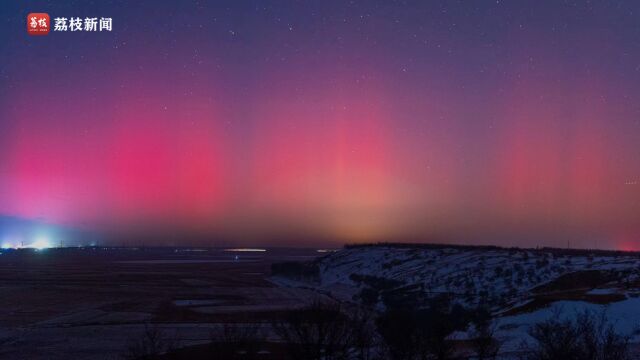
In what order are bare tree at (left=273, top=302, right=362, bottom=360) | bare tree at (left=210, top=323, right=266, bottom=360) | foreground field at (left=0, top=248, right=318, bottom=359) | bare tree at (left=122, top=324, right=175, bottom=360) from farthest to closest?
foreground field at (left=0, top=248, right=318, bottom=359), bare tree at (left=210, top=323, right=266, bottom=360), bare tree at (left=122, top=324, right=175, bottom=360), bare tree at (left=273, top=302, right=362, bottom=360)

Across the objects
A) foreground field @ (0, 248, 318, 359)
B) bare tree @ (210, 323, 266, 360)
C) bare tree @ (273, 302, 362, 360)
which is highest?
bare tree @ (273, 302, 362, 360)

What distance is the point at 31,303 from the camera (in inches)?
3083

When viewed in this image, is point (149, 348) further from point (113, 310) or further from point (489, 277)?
point (489, 277)

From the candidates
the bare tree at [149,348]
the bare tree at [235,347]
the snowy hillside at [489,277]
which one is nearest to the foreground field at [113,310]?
the bare tree at [149,348]

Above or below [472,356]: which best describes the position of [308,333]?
above

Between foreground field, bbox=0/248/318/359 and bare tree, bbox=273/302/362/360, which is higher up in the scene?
bare tree, bbox=273/302/362/360

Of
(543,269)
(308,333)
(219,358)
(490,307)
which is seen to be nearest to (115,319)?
(219,358)

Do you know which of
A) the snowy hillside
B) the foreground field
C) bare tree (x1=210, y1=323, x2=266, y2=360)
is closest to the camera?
bare tree (x1=210, y1=323, x2=266, y2=360)

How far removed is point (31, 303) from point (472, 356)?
2347 inches

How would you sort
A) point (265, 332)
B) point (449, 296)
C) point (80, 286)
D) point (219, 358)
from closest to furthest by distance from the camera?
point (219, 358) < point (265, 332) < point (449, 296) < point (80, 286)

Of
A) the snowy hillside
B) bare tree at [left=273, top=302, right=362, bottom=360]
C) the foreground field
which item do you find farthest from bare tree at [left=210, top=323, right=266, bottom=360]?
the snowy hillside

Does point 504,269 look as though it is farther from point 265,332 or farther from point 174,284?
point 174,284

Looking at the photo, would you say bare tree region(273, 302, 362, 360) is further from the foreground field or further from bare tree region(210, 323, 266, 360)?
the foreground field

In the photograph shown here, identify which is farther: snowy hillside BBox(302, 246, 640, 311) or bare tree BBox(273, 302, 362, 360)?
snowy hillside BBox(302, 246, 640, 311)
